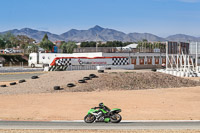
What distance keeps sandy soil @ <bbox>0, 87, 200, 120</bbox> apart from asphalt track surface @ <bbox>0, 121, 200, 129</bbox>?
1.34 m

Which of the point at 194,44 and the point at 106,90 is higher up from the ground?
the point at 194,44

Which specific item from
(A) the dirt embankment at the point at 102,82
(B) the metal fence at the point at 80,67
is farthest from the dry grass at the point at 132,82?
(B) the metal fence at the point at 80,67

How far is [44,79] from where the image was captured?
97.6 ft

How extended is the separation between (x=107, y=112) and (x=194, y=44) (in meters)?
46.4

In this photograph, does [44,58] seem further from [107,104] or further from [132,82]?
[107,104]

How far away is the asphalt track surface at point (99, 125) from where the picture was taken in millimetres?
12805

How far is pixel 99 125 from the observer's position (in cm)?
1322

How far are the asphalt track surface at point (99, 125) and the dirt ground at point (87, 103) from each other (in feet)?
4.42

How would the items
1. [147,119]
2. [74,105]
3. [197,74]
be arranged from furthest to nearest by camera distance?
[197,74], [74,105], [147,119]

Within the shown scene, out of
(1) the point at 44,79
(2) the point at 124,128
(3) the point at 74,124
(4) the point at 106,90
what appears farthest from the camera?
(1) the point at 44,79

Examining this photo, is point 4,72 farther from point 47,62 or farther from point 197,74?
point 197,74

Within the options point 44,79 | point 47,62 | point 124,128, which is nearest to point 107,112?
point 124,128

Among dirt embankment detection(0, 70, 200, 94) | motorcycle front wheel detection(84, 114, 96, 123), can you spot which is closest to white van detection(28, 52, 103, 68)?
dirt embankment detection(0, 70, 200, 94)

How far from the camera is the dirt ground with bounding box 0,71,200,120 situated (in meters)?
16.2
